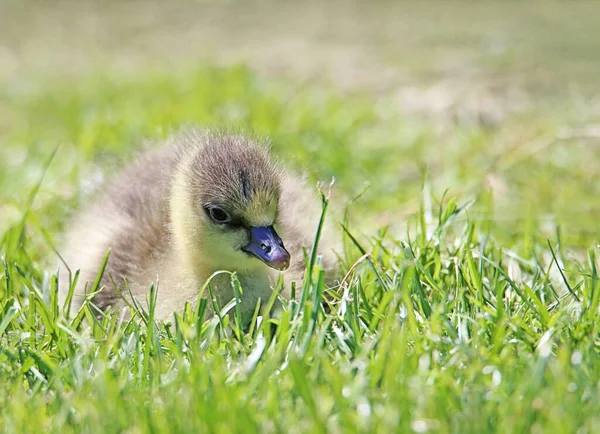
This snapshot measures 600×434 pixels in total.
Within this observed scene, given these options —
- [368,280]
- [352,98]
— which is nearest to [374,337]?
[368,280]

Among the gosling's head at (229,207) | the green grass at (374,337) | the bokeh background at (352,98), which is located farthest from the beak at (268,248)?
the bokeh background at (352,98)

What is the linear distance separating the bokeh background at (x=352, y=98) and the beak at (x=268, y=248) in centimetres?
72

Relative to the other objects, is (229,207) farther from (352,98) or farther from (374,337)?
(352,98)

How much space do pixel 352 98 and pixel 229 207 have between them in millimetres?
3142

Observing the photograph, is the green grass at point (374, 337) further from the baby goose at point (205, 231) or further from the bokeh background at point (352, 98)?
the baby goose at point (205, 231)

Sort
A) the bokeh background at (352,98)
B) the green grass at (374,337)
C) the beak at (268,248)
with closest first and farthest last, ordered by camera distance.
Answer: the green grass at (374,337) < the beak at (268,248) < the bokeh background at (352,98)

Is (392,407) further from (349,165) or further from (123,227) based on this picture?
(349,165)

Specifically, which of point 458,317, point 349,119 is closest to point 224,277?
point 458,317

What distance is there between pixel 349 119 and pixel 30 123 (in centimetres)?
206

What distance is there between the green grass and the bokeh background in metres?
0.03

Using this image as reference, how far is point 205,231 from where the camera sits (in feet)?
8.77

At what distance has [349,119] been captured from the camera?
15.8 feet

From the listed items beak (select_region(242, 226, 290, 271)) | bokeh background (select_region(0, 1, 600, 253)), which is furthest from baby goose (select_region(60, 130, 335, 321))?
bokeh background (select_region(0, 1, 600, 253))

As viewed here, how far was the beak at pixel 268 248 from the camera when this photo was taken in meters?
2.49
